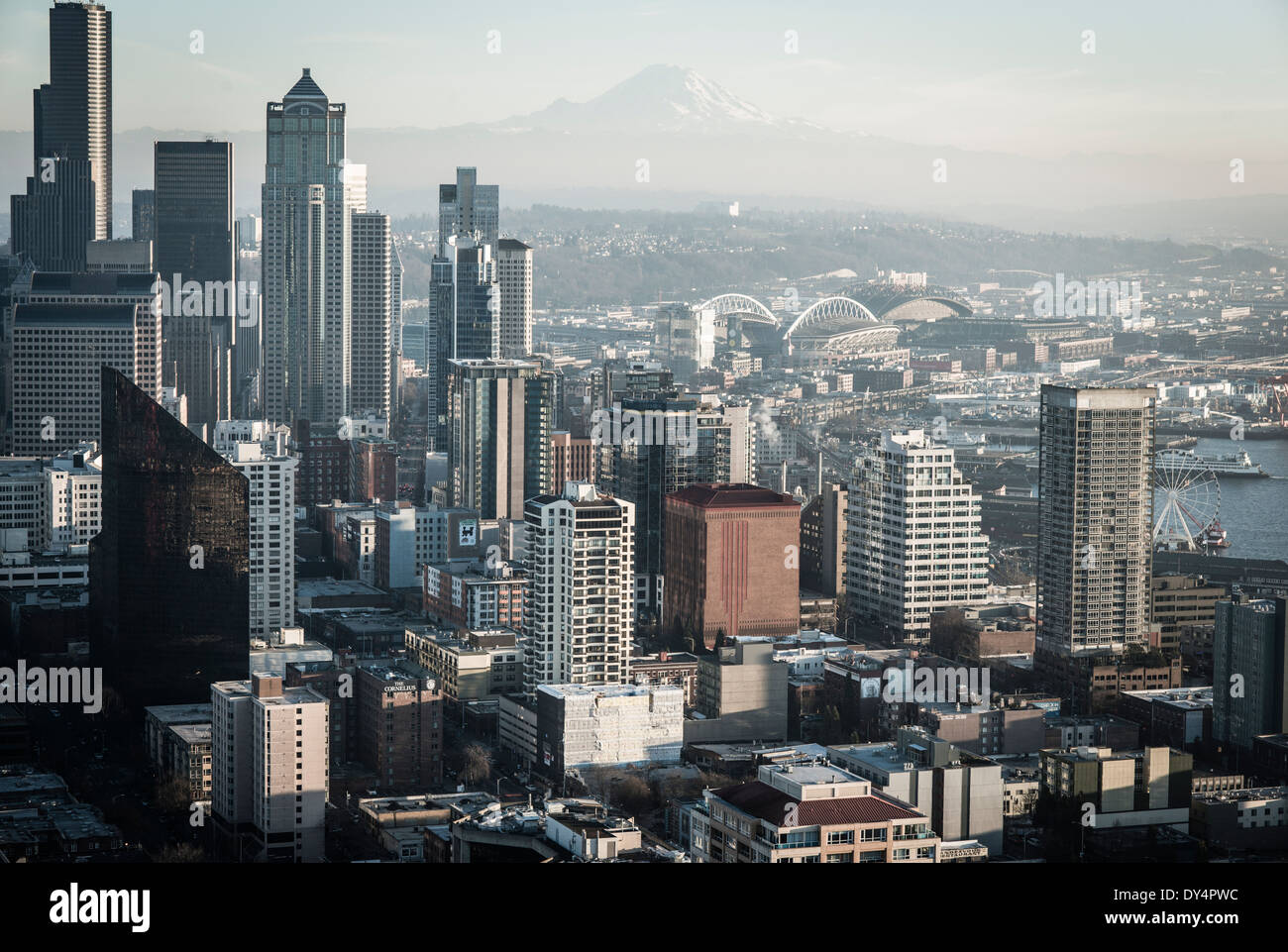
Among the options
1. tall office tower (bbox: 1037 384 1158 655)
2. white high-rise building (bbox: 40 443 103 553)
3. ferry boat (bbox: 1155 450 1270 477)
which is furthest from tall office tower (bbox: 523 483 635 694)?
ferry boat (bbox: 1155 450 1270 477)

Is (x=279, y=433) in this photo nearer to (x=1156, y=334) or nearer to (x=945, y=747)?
(x=945, y=747)

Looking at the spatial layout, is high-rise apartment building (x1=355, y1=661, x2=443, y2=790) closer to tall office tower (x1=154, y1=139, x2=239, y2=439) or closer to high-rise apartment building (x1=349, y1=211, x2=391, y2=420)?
tall office tower (x1=154, y1=139, x2=239, y2=439)

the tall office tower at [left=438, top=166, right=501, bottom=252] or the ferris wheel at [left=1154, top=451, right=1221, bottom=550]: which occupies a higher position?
the tall office tower at [left=438, top=166, right=501, bottom=252]

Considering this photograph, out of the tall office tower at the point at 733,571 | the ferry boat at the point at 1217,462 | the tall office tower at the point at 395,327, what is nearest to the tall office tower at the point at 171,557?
the tall office tower at the point at 733,571

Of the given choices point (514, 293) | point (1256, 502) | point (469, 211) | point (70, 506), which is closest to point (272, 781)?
point (70, 506)
